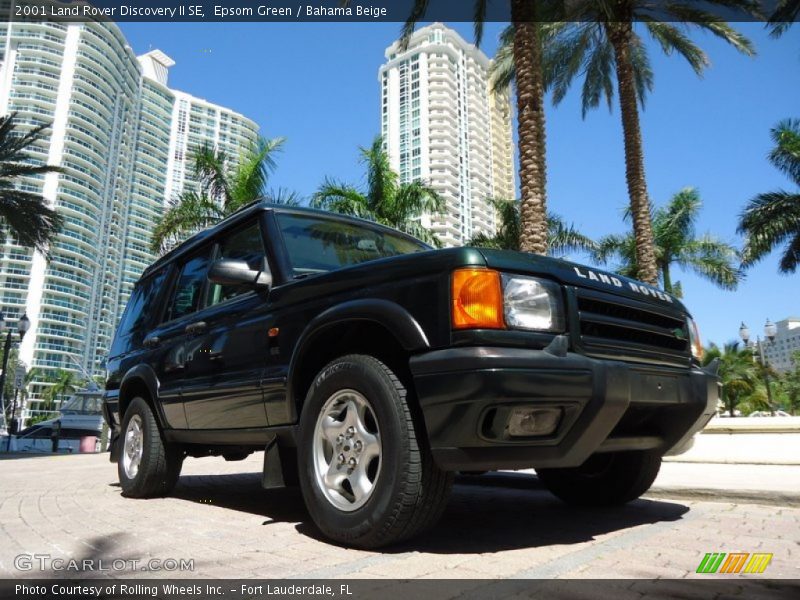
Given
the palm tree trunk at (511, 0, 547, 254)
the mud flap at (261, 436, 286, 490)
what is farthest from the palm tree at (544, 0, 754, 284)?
the mud flap at (261, 436, 286, 490)

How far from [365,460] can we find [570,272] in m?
1.36

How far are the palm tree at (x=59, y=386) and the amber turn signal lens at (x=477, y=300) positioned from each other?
108460 mm

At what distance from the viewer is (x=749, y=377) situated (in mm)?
37000

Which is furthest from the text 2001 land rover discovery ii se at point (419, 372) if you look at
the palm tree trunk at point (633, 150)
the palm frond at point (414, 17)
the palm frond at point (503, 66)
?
the palm frond at point (503, 66)

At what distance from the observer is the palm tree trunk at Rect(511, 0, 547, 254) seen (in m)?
11.1

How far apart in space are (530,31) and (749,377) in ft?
111

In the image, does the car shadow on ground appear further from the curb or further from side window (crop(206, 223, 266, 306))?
side window (crop(206, 223, 266, 306))

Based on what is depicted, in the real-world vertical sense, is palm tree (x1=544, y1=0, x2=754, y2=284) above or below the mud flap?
above

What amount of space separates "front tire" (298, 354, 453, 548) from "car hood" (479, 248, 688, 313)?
2.42 feet

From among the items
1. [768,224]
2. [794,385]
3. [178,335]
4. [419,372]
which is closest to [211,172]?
[178,335]

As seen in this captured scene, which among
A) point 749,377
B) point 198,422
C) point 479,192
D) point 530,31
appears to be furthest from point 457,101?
point 198,422

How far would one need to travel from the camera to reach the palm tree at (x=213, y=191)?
Result: 17611 mm

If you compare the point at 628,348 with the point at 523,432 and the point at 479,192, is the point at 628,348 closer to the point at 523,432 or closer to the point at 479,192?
the point at 523,432

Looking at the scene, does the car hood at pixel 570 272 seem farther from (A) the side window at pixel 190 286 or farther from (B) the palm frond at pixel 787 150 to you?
(B) the palm frond at pixel 787 150
